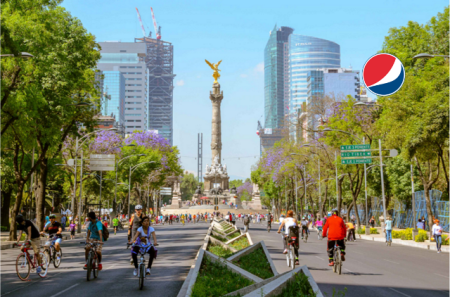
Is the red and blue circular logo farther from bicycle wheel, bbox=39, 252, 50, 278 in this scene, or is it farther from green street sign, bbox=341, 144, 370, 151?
green street sign, bbox=341, 144, 370, 151

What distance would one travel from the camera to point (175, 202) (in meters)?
116

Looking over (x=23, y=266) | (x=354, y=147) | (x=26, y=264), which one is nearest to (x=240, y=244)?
(x=26, y=264)

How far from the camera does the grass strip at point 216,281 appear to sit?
8.92m

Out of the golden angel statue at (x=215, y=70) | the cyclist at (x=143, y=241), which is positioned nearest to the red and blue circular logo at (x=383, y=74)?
the cyclist at (x=143, y=241)

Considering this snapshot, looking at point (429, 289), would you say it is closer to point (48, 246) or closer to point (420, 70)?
point (48, 246)

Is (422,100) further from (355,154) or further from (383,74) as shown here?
(383,74)

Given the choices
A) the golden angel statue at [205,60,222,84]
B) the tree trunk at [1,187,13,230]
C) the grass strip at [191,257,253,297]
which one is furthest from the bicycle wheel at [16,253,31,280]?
the golden angel statue at [205,60,222,84]

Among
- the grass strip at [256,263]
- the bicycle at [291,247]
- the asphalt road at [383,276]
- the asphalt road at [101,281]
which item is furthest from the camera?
the bicycle at [291,247]

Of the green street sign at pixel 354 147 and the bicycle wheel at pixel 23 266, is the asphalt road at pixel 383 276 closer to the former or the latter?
the bicycle wheel at pixel 23 266

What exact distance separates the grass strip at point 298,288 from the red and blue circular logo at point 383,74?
10.9ft

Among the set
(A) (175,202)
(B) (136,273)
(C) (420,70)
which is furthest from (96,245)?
(A) (175,202)

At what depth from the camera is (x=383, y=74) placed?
8.52 metres

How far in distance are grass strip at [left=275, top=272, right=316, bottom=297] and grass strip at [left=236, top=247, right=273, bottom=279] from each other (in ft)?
14.9

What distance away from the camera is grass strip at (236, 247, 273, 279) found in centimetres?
1148
